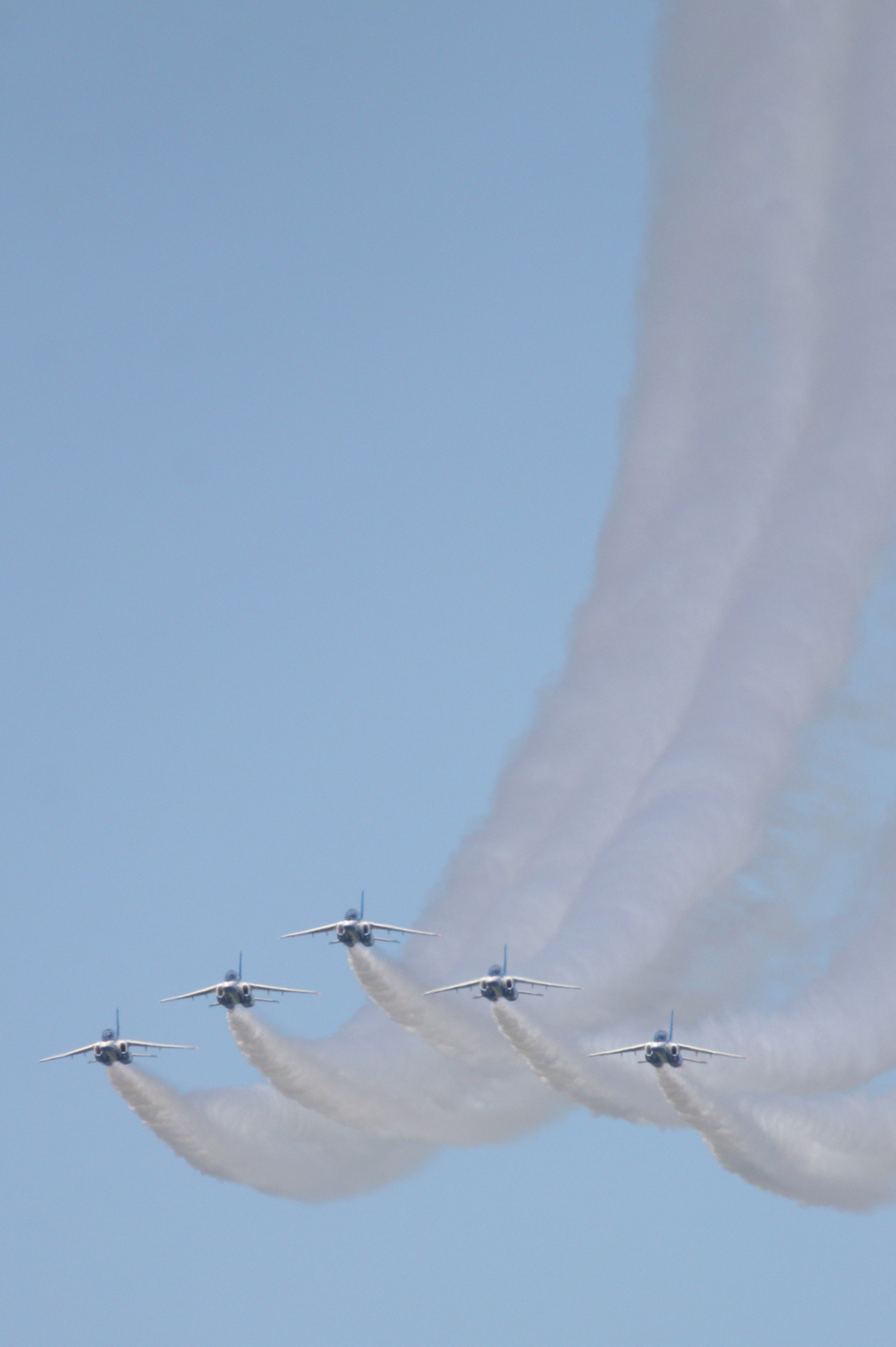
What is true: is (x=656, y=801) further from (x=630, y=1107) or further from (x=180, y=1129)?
(x=180, y=1129)

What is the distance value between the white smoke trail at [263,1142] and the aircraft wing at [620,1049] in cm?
1111

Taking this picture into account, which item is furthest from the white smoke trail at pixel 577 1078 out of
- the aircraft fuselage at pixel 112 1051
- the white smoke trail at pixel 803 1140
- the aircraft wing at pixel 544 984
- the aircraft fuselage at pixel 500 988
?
the aircraft fuselage at pixel 112 1051

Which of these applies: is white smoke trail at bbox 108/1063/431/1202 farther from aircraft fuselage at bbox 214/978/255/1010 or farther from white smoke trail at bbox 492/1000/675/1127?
white smoke trail at bbox 492/1000/675/1127

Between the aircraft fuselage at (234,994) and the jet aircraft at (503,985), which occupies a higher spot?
the aircraft fuselage at (234,994)

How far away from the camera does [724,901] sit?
93188 millimetres

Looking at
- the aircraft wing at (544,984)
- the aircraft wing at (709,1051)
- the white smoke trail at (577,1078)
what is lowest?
the aircraft wing at (709,1051)

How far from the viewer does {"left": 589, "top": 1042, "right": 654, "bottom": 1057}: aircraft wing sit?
90812 millimetres

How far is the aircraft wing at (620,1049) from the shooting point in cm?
9081

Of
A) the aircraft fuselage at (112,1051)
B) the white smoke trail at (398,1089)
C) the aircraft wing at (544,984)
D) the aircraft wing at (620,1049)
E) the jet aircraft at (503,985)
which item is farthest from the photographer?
the aircraft fuselage at (112,1051)

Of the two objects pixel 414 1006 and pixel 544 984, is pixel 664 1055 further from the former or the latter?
pixel 414 1006

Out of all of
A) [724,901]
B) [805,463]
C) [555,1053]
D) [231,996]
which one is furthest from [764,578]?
[231,996]

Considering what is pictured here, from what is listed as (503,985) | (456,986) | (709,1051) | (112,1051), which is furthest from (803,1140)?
(112,1051)

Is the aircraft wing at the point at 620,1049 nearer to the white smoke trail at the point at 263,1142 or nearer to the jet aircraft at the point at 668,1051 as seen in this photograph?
the jet aircraft at the point at 668,1051

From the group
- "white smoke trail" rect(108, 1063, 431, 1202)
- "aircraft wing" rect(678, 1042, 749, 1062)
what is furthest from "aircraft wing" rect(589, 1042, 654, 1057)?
"white smoke trail" rect(108, 1063, 431, 1202)
